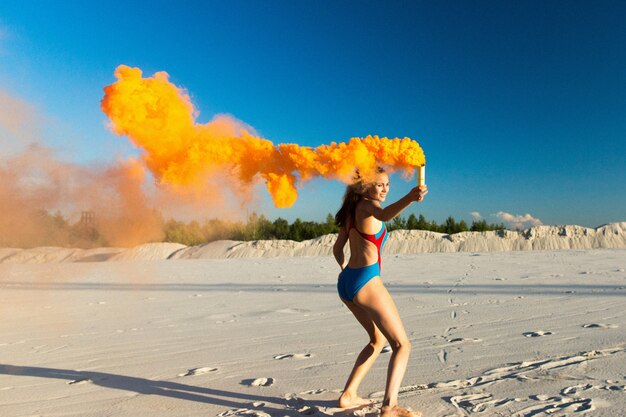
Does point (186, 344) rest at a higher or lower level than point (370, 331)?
lower

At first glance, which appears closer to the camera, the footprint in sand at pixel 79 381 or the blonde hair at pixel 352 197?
the blonde hair at pixel 352 197

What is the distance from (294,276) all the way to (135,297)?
17.5ft

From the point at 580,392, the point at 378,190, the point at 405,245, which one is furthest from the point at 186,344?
the point at 405,245

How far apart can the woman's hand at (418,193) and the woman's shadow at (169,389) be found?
6.18ft

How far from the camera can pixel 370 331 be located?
12.3 ft

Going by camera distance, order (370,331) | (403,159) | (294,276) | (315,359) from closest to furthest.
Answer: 1. (370,331)
2. (315,359)
3. (403,159)
4. (294,276)

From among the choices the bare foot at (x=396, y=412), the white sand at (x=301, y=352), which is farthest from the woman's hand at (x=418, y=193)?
the white sand at (x=301, y=352)

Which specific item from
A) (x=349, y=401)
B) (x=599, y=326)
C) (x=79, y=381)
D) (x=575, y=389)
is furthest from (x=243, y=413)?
(x=599, y=326)

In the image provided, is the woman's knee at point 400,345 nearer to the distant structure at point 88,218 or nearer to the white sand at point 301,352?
the white sand at point 301,352

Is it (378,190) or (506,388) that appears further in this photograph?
(506,388)

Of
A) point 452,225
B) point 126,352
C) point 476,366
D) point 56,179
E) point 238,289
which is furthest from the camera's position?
point 452,225

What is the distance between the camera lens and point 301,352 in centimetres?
545

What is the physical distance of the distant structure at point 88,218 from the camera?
780cm

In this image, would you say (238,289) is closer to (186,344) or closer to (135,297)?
(135,297)
